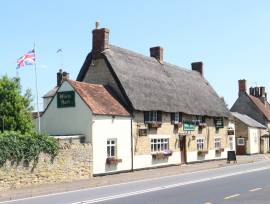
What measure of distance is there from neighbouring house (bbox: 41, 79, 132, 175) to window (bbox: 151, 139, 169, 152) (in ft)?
10.5

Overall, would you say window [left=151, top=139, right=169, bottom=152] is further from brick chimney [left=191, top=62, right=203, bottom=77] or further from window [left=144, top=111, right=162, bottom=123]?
brick chimney [left=191, top=62, right=203, bottom=77]

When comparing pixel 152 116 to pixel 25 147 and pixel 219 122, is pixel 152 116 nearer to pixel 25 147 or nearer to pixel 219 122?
pixel 219 122

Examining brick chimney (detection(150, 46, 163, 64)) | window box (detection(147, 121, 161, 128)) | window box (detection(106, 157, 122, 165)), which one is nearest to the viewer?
window box (detection(106, 157, 122, 165))

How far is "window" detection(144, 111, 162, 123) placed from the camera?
33031 millimetres

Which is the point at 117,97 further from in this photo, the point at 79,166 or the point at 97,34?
the point at 79,166

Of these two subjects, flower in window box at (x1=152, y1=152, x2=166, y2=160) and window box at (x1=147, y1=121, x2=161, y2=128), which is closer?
window box at (x1=147, y1=121, x2=161, y2=128)

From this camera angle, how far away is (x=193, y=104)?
131 feet

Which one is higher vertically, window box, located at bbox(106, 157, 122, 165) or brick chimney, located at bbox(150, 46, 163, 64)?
brick chimney, located at bbox(150, 46, 163, 64)

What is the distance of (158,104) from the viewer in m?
34.5

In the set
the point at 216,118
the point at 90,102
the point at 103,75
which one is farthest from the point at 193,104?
the point at 90,102

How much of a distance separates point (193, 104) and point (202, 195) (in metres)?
23.3

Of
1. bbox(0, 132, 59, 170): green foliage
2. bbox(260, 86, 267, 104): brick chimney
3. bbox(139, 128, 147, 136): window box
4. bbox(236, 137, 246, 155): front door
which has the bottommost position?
bbox(236, 137, 246, 155): front door

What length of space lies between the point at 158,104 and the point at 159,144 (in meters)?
2.91

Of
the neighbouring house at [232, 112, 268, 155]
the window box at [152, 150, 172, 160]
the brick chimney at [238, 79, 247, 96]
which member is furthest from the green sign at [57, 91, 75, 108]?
the brick chimney at [238, 79, 247, 96]
